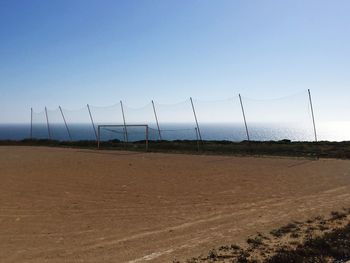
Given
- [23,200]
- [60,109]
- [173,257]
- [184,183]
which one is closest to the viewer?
[173,257]

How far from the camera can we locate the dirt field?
5.82m

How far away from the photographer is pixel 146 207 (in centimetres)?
841

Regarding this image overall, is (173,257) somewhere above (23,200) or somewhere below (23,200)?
below

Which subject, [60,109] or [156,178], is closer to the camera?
[156,178]

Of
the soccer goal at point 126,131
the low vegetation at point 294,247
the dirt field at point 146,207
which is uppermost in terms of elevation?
the soccer goal at point 126,131

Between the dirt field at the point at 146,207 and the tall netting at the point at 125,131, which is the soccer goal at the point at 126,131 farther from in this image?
the dirt field at the point at 146,207

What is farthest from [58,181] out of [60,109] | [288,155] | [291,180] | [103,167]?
[60,109]

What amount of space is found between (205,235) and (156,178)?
623cm

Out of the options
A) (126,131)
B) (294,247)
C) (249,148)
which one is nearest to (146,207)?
(294,247)

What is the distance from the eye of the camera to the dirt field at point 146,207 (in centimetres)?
582

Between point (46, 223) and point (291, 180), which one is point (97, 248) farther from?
point (291, 180)

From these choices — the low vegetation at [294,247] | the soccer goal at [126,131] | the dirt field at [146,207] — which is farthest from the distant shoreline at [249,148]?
the low vegetation at [294,247]

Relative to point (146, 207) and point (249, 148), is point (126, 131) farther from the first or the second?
point (146, 207)

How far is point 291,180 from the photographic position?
12281mm
